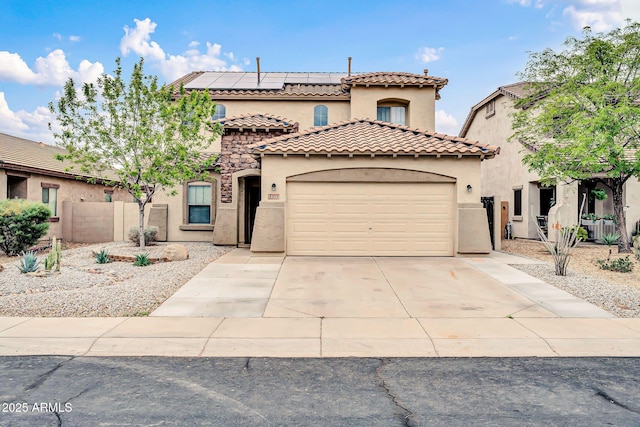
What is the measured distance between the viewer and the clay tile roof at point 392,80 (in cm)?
2097

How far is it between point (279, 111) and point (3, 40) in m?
11.7

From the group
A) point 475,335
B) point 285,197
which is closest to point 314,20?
point 285,197

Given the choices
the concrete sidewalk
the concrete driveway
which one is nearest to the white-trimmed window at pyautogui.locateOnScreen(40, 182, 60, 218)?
the concrete driveway

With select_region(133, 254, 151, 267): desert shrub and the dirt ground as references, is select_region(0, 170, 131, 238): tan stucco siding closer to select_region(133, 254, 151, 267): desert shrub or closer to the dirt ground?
select_region(133, 254, 151, 267): desert shrub

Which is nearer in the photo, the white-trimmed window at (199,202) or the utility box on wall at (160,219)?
the utility box on wall at (160,219)

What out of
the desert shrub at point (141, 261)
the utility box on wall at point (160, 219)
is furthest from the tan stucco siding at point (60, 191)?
the desert shrub at point (141, 261)

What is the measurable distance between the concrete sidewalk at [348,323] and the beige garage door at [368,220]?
10.9 feet

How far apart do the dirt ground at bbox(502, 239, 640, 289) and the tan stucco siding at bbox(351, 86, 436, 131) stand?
712 cm

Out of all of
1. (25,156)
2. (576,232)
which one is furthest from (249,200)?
(576,232)

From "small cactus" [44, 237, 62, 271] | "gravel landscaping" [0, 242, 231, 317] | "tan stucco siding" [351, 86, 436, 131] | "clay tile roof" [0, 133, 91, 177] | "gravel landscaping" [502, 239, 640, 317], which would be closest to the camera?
"gravel landscaping" [0, 242, 231, 317]

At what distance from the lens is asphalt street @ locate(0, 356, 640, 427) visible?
13.3 feet

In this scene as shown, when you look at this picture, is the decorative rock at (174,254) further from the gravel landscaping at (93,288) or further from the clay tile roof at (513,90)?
the clay tile roof at (513,90)

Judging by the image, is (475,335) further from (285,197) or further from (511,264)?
(285,197)

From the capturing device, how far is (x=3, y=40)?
57.0 feet
